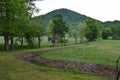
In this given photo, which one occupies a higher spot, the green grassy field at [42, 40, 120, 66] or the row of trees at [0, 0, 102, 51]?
the row of trees at [0, 0, 102, 51]

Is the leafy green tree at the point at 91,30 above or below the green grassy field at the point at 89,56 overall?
above

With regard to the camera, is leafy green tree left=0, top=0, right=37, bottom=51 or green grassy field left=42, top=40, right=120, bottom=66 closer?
green grassy field left=42, top=40, right=120, bottom=66

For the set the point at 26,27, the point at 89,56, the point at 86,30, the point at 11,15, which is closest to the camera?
the point at 89,56

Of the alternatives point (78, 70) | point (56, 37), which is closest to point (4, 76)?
point (78, 70)

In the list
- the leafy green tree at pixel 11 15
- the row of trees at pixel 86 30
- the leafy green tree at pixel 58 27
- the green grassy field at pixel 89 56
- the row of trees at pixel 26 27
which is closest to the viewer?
the green grassy field at pixel 89 56

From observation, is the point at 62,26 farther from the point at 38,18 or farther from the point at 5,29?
the point at 5,29

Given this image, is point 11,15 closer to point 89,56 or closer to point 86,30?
point 89,56

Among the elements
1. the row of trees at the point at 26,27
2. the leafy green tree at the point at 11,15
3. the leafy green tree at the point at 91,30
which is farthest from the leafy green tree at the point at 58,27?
the leafy green tree at the point at 11,15

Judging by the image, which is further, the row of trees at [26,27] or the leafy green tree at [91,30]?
the leafy green tree at [91,30]

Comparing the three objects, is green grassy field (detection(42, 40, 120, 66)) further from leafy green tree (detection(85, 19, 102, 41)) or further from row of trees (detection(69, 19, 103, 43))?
leafy green tree (detection(85, 19, 102, 41))

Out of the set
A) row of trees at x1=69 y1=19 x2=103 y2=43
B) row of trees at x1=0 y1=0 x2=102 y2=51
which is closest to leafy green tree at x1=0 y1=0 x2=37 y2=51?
row of trees at x1=0 y1=0 x2=102 y2=51

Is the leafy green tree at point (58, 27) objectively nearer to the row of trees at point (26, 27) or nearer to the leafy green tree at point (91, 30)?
the row of trees at point (26, 27)

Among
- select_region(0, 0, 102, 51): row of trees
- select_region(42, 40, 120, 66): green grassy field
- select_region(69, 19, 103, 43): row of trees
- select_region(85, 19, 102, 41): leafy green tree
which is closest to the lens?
select_region(42, 40, 120, 66): green grassy field

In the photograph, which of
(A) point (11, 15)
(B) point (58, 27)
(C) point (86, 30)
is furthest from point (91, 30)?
(A) point (11, 15)
